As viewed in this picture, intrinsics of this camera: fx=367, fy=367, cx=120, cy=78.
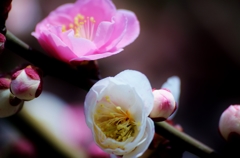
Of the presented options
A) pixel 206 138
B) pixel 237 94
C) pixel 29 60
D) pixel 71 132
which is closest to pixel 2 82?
pixel 29 60

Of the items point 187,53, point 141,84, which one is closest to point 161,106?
point 141,84

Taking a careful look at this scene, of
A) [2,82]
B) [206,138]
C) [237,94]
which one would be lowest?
[206,138]

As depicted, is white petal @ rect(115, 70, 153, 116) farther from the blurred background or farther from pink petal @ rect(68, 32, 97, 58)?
the blurred background

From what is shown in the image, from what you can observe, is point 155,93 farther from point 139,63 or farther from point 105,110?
point 139,63

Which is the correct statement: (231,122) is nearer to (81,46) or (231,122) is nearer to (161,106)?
(161,106)

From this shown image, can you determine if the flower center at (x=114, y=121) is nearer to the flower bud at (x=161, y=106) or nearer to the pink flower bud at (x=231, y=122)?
the flower bud at (x=161, y=106)

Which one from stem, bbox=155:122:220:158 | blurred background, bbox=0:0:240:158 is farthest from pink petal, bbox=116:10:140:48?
blurred background, bbox=0:0:240:158
